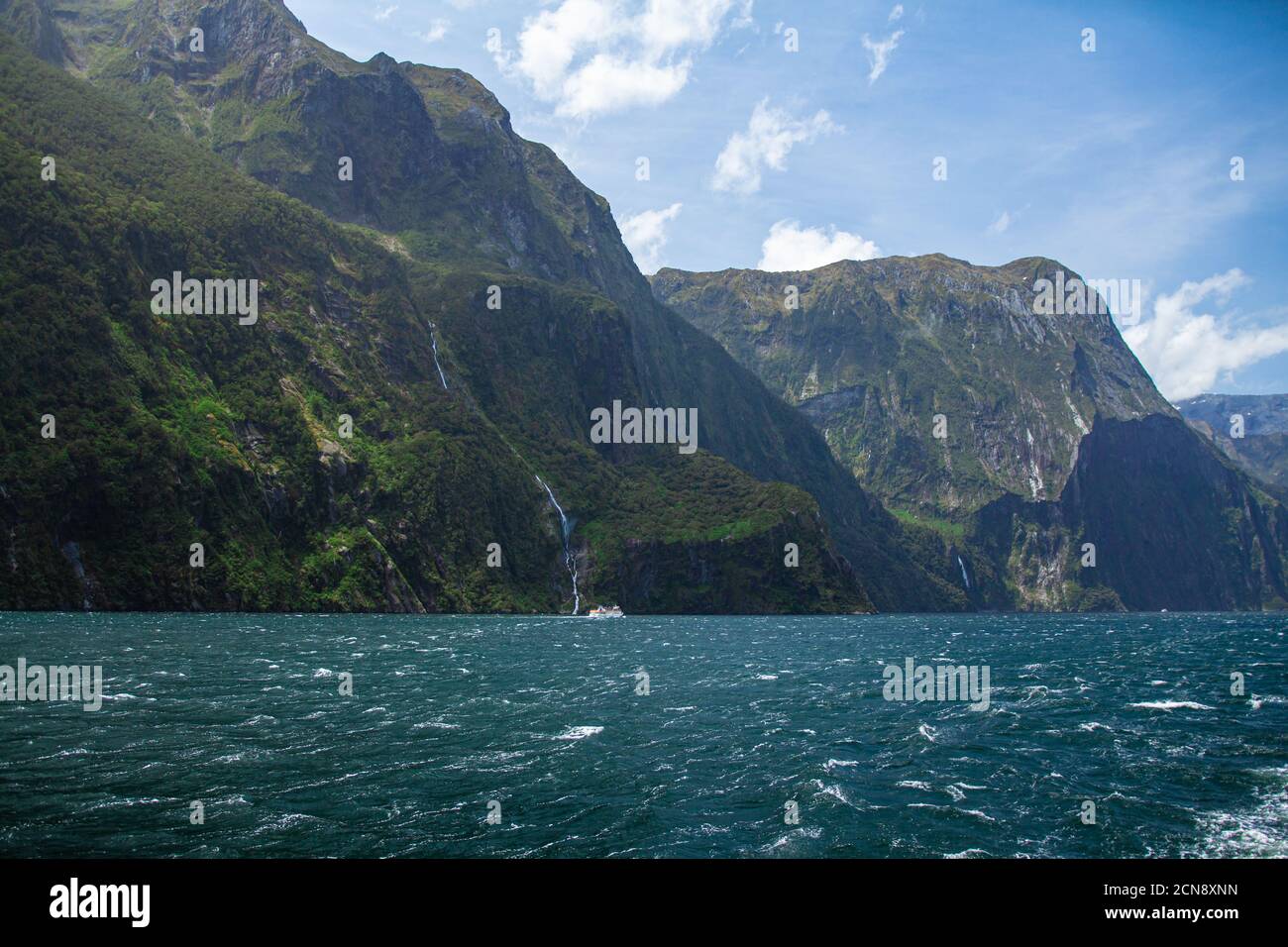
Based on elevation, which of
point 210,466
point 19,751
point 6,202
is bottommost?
point 19,751

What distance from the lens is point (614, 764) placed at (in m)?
39.0

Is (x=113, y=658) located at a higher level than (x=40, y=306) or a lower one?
lower

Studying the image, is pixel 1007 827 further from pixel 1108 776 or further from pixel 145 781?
pixel 145 781

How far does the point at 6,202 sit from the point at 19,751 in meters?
178

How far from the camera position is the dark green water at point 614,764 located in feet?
92.7

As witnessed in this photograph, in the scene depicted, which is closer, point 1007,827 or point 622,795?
point 1007,827

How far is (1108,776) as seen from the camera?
3856 cm

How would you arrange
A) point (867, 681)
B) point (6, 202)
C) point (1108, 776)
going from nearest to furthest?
point (1108, 776), point (867, 681), point (6, 202)

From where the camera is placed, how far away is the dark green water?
92.7ft

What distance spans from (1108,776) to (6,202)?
203 metres
